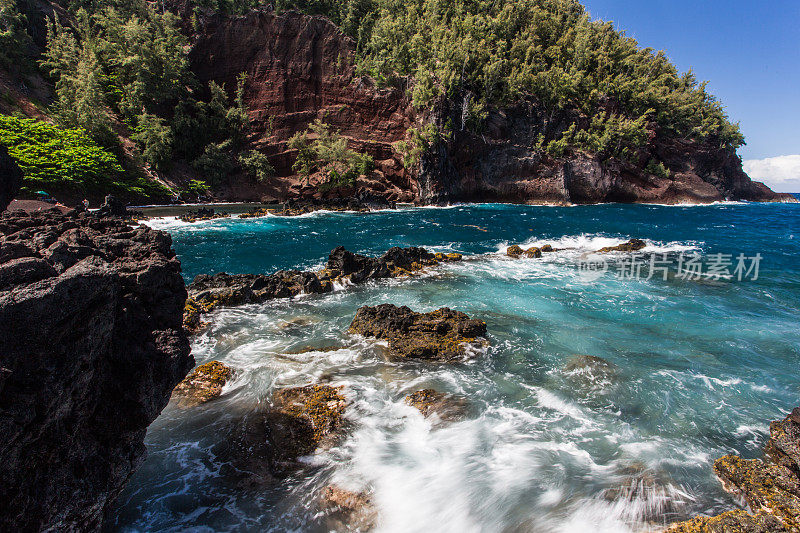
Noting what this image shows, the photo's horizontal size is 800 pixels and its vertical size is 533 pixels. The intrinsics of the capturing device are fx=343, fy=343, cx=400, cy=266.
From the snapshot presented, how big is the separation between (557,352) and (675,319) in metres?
6.39

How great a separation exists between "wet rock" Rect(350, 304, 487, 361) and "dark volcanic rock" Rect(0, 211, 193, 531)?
566 centimetres

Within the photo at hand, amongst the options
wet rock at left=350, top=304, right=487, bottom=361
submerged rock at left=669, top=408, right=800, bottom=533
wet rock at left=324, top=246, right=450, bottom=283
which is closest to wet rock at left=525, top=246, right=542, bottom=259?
wet rock at left=324, top=246, right=450, bottom=283

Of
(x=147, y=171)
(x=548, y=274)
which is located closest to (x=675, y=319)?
(x=548, y=274)

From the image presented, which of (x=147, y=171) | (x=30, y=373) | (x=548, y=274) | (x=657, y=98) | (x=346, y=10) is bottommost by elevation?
(x=548, y=274)

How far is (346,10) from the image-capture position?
60.7 meters

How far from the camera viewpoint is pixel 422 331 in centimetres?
1038

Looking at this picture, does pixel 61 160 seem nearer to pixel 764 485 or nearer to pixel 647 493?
pixel 647 493

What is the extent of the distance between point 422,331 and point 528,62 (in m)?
61.0

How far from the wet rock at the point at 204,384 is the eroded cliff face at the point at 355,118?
40388 millimetres

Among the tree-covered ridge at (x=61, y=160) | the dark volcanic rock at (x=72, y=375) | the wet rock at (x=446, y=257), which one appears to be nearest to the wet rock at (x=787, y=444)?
the dark volcanic rock at (x=72, y=375)

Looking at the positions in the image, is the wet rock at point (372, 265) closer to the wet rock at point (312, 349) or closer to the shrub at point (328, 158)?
the wet rock at point (312, 349)

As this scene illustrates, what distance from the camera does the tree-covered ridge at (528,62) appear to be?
49.7 metres

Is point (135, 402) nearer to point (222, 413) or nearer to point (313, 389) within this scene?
point (222, 413)

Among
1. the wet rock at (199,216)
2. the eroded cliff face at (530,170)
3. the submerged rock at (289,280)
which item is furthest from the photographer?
the eroded cliff face at (530,170)
